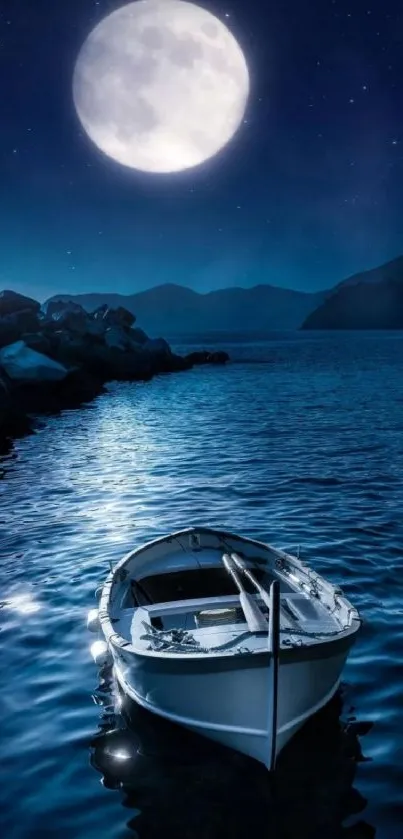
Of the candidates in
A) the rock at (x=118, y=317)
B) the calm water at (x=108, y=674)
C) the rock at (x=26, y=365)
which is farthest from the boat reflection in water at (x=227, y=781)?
the rock at (x=118, y=317)

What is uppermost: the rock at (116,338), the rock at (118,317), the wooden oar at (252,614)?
the rock at (118,317)

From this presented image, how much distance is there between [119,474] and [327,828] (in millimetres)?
21669

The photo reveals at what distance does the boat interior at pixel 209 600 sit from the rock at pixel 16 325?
159ft

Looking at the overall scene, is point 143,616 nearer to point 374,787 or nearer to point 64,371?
point 374,787

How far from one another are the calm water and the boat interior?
128cm

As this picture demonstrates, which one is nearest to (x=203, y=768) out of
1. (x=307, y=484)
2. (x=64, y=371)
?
(x=307, y=484)

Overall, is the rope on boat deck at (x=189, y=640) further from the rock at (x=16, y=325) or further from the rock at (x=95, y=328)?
the rock at (x=95, y=328)

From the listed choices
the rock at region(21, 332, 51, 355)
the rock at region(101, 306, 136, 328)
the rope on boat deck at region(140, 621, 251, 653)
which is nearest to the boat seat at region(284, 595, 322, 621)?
the rope on boat deck at region(140, 621, 251, 653)

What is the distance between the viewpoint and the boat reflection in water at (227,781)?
7.72 metres

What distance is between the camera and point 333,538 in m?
18.5

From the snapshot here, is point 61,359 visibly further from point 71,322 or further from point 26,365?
point 71,322

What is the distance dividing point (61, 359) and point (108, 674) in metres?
55.1

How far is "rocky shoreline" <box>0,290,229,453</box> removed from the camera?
51500 mm

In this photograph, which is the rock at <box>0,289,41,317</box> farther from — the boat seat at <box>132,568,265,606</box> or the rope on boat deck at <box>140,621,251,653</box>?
the rope on boat deck at <box>140,621,251,653</box>
